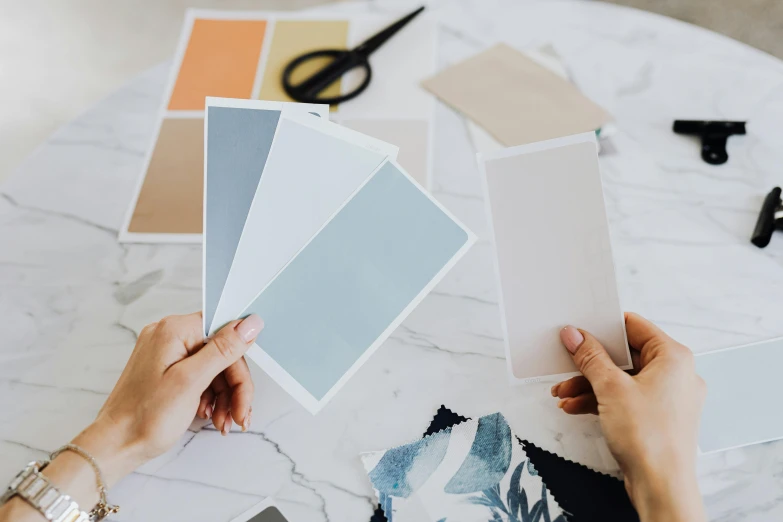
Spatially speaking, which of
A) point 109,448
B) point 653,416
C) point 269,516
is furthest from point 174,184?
point 653,416

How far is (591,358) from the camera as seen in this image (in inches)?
31.3

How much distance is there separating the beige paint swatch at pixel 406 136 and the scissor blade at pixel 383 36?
169mm

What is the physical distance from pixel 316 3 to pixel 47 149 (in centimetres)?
153

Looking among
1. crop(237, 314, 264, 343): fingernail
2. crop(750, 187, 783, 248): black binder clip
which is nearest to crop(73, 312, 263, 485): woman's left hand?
crop(237, 314, 264, 343): fingernail

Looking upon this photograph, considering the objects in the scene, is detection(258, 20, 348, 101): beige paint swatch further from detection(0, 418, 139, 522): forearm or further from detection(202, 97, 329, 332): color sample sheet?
detection(0, 418, 139, 522): forearm

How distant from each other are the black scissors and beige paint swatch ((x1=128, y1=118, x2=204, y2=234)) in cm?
20

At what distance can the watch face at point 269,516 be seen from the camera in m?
0.77

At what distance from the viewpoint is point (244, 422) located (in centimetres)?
82

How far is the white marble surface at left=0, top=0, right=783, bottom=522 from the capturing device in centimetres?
81

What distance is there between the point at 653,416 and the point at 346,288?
414mm

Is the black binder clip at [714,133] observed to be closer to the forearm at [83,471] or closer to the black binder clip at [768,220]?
the black binder clip at [768,220]

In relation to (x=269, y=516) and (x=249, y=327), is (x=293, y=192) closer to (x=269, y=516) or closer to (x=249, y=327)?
Answer: (x=249, y=327)

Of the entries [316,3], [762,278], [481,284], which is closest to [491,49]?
[481,284]

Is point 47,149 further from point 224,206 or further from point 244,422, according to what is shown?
point 244,422
